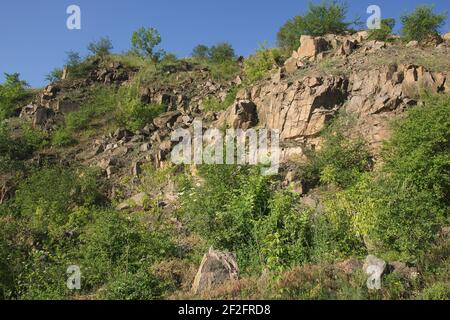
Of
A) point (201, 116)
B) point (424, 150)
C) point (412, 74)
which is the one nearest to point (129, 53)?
point (201, 116)

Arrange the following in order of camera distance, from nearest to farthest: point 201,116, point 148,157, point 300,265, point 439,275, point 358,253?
point 439,275
point 300,265
point 358,253
point 148,157
point 201,116

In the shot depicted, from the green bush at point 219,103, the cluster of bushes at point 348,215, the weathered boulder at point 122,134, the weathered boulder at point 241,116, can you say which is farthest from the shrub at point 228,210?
the weathered boulder at point 122,134

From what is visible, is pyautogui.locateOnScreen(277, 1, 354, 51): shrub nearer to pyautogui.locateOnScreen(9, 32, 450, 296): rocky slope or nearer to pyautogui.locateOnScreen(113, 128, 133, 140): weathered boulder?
pyautogui.locateOnScreen(9, 32, 450, 296): rocky slope

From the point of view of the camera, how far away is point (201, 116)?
20.5m

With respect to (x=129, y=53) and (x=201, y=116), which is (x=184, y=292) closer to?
(x=201, y=116)

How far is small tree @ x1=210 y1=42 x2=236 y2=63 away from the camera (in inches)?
1150

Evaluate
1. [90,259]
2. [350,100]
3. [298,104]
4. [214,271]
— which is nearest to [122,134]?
[298,104]

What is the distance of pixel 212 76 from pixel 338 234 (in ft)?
60.8

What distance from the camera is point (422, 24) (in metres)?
19.7

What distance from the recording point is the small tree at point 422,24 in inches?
773

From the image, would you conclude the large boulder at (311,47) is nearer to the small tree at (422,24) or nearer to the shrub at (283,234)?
the small tree at (422,24)

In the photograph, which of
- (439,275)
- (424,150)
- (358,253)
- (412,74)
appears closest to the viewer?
(439,275)

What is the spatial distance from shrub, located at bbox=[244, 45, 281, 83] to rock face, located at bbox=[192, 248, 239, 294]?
1523 centimetres

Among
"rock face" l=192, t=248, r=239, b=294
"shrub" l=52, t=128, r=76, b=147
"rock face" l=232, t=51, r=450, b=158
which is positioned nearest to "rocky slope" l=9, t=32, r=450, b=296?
"rock face" l=232, t=51, r=450, b=158
